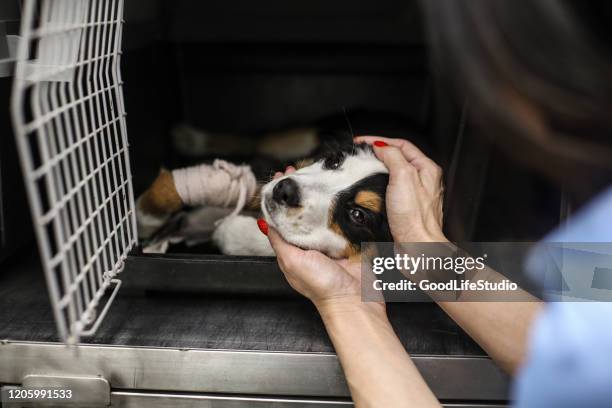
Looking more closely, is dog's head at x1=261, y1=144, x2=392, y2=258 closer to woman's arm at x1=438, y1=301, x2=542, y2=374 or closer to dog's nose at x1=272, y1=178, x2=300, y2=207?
dog's nose at x1=272, y1=178, x2=300, y2=207

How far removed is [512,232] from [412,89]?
0.66 metres

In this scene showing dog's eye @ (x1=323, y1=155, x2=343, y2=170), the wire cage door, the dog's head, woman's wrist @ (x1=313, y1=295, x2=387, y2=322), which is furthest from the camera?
dog's eye @ (x1=323, y1=155, x2=343, y2=170)

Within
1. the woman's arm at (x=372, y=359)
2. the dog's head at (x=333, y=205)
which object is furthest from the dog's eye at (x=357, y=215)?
the woman's arm at (x=372, y=359)

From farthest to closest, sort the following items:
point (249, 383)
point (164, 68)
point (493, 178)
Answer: point (164, 68), point (493, 178), point (249, 383)

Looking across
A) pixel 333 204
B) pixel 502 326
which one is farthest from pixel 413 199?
pixel 502 326

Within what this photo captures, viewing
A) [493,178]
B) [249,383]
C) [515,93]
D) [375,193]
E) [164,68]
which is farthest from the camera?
[164,68]

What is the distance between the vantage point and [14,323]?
3.23ft

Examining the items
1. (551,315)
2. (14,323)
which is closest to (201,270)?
(14,323)

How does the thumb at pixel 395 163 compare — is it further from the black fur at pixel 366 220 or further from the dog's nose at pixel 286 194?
the dog's nose at pixel 286 194

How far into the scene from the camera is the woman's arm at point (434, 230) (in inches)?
34.7

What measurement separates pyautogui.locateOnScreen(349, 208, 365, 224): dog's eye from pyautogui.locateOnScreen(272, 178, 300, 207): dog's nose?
14 centimetres

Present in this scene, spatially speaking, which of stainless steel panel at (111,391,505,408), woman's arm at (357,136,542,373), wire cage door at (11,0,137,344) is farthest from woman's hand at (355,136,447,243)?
wire cage door at (11,0,137,344)

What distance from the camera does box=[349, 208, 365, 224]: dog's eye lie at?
3.65 feet

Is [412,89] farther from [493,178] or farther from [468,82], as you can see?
[468,82]
